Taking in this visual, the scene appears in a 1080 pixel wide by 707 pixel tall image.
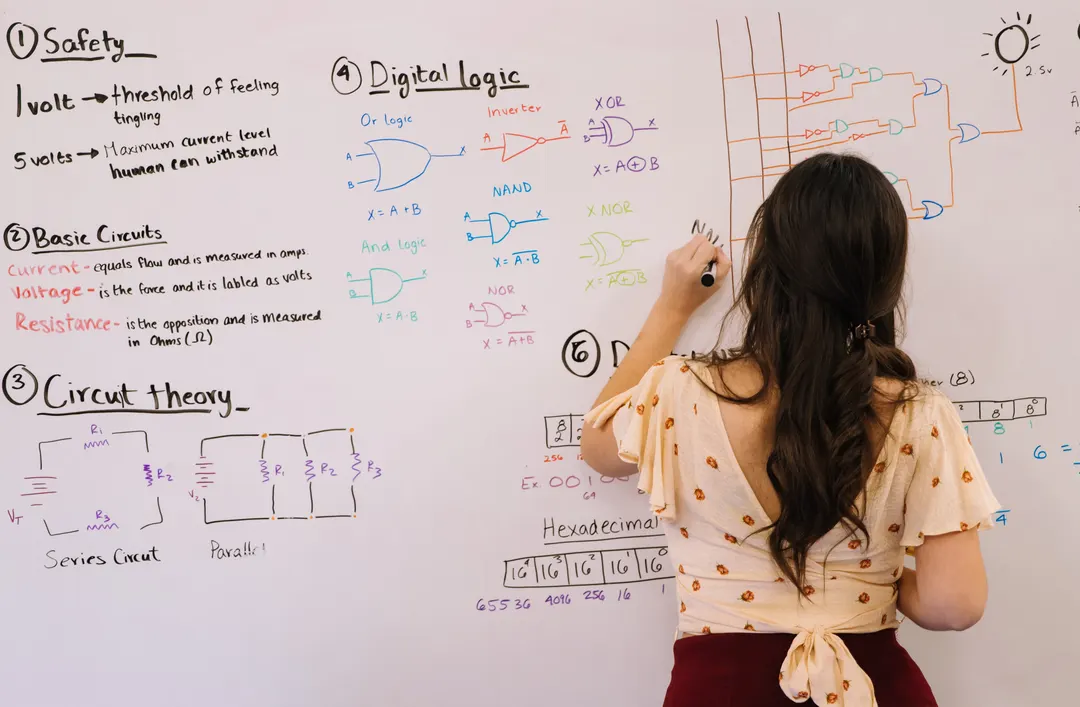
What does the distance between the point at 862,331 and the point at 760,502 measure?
11.3 inches

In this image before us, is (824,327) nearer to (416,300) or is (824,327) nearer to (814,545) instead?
(814,545)

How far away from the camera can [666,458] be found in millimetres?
1166

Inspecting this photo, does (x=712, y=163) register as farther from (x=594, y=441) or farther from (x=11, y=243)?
(x=11, y=243)

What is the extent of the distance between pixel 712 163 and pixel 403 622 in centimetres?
113

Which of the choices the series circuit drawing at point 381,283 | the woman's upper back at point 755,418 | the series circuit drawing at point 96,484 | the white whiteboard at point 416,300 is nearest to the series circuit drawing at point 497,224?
the white whiteboard at point 416,300

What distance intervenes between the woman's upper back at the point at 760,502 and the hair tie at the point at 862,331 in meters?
0.11

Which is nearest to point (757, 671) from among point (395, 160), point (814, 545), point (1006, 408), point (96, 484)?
point (814, 545)

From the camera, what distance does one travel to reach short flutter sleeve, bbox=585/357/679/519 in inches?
45.4

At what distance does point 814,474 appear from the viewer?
1.05m

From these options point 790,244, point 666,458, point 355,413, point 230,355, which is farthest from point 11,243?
point 790,244

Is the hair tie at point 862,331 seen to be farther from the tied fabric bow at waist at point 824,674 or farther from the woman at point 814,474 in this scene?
the tied fabric bow at waist at point 824,674

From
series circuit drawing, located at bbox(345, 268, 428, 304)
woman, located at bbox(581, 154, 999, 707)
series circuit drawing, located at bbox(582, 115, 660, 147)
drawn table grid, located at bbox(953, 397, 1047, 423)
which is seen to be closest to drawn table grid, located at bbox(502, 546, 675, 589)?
woman, located at bbox(581, 154, 999, 707)

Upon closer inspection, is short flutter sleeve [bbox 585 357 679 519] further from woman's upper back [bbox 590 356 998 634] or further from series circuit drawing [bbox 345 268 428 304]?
series circuit drawing [bbox 345 268 428 304]

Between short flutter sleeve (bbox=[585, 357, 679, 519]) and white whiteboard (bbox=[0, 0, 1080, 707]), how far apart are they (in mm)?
382
